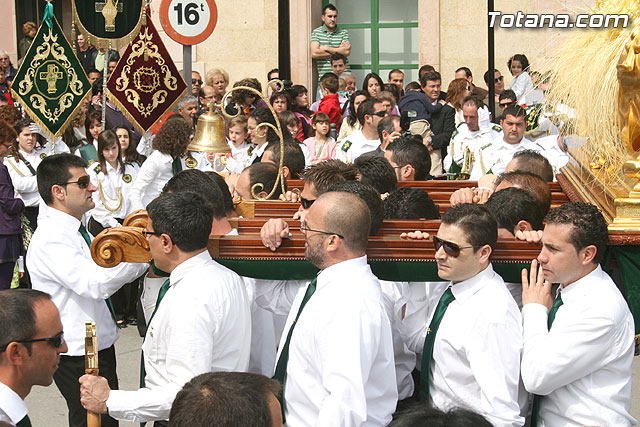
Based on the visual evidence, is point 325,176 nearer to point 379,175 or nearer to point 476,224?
point 379,175

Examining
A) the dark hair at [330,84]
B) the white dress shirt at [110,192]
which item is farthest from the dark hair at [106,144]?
the dark hair at [330,84]

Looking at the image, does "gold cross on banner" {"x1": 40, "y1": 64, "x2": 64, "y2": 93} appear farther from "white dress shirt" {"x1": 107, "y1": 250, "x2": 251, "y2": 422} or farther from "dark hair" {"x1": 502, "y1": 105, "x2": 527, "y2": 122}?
"white dress shirt" {"x1": 107, "y1": 250, "x2": 251, "y2": 422}

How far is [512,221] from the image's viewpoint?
388cm

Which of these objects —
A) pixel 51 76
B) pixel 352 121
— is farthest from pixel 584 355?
pixel 51 76

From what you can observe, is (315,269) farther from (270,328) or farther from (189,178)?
(189,178)

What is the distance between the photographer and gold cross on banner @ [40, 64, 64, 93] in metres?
8.92

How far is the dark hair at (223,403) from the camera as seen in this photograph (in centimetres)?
207

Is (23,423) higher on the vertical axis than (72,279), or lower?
lower

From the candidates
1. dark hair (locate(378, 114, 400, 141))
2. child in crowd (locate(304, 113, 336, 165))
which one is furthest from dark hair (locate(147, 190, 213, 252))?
child in crowd (locate(304, 113, 336, 165))

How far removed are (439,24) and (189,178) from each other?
32.3 ft

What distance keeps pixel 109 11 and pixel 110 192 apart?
5.91 ft

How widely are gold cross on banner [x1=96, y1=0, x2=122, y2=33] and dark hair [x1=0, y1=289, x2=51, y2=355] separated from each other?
630cm

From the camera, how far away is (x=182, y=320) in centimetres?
339

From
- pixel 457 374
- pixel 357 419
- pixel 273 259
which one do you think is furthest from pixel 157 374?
pixel 457 374
